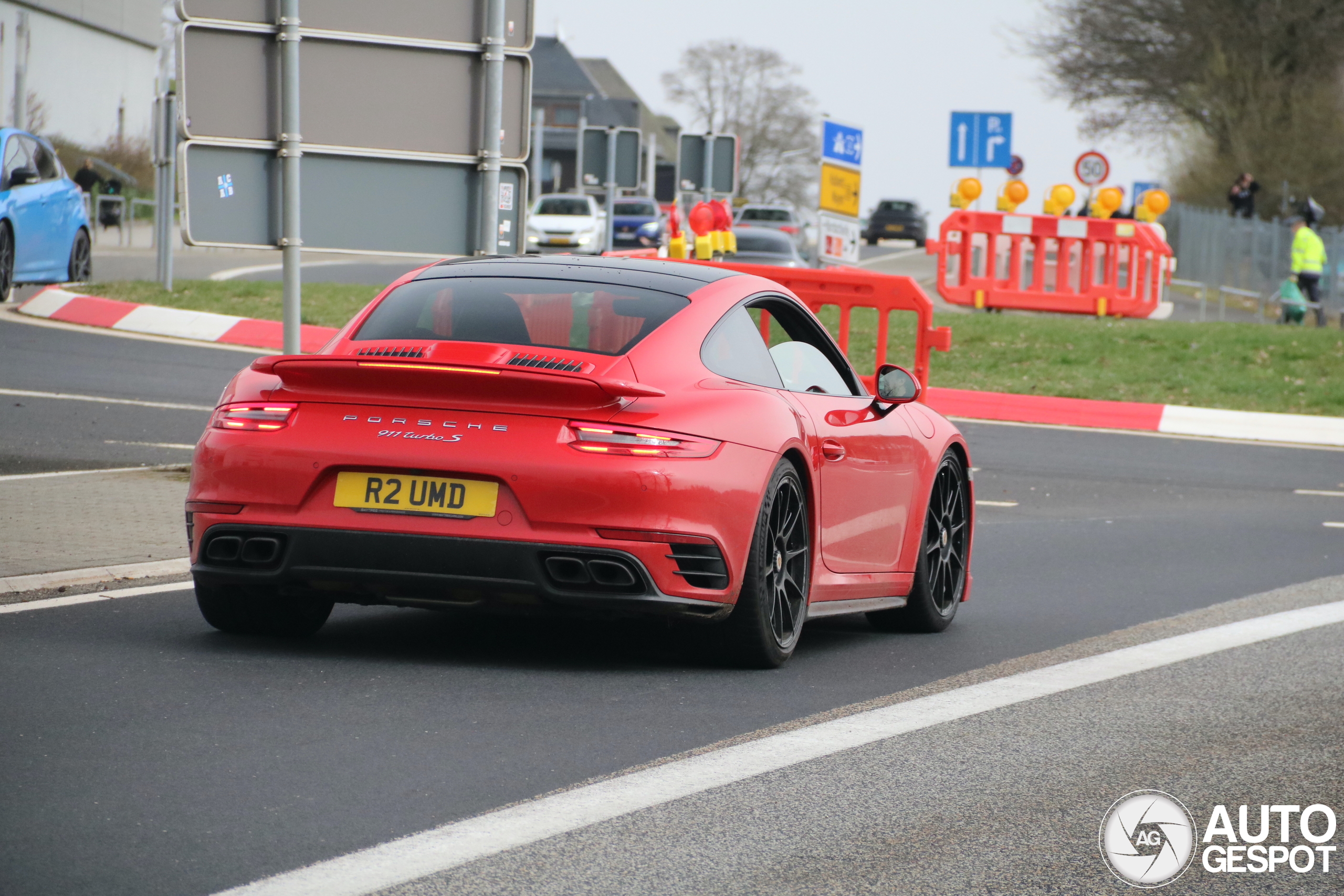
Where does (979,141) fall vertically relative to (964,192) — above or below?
above

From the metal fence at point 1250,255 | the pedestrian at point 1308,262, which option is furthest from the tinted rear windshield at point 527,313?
the metal fence at point 1250,255

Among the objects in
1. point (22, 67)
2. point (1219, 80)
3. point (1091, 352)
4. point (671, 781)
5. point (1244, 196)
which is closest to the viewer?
point (671, 781)

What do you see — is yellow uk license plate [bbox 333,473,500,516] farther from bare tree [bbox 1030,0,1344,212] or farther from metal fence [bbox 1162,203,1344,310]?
bare tree [bbox 1030,0,1344,212]

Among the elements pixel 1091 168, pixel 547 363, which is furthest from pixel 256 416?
pixel 1091 168

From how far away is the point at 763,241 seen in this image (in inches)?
1473

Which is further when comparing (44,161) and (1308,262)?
(1308,262)

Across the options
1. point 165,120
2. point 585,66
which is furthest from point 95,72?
point 585,66

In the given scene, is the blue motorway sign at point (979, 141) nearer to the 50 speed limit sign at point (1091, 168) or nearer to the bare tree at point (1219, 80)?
the 50 speed limit sign at point (1091, 168)

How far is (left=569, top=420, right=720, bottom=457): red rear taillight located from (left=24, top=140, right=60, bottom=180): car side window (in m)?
16.2

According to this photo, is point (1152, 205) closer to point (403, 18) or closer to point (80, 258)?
point (80, 258)

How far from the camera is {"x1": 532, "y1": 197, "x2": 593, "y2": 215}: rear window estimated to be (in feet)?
155

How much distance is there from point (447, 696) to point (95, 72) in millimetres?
59960

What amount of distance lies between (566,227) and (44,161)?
24575 millimetres

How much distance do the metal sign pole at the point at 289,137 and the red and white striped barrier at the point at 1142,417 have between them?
9.57 m
